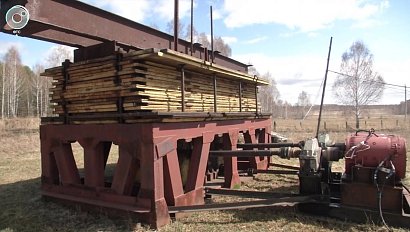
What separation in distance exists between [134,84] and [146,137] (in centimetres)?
79

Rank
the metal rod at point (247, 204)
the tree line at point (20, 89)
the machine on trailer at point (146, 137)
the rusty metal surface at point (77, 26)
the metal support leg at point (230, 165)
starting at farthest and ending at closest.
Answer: the tree line at point (20, 89) → the metal support leg at point (230, 165) → the metal rod at point (247, 204) → the machine on trailer at point (146, 137) → the rusty metal surface at point (77, 26)

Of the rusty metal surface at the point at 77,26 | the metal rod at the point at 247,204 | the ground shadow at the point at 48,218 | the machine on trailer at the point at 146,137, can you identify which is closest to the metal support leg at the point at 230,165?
the machine on trailer at the point at 146,137

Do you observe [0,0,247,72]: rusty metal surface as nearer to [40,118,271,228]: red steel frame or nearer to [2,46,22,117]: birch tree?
[40,118,271,228]: red steel frame

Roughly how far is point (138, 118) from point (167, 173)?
3.06 feet

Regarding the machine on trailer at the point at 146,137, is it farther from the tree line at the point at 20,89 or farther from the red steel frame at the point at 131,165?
the tree line at the point at 20,89

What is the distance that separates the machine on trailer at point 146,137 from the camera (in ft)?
15.7

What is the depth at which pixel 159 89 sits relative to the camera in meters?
5.24

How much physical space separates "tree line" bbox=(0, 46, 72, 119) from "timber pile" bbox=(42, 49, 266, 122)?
32.2 m


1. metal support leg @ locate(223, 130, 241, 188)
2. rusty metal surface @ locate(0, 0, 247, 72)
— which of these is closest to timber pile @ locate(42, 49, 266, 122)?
rusty metal surface @ locate(0, 0, 247, 72)

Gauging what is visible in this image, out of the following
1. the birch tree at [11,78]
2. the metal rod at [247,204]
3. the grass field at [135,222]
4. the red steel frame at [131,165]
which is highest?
the birch tree at [11,78]

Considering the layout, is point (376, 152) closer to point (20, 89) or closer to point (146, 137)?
point (146, 137)

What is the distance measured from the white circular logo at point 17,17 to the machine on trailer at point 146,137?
11mm

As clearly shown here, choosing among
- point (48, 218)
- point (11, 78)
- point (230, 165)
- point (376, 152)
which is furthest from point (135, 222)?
point (11, 78)

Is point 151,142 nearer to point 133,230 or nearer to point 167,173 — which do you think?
point 167,173
